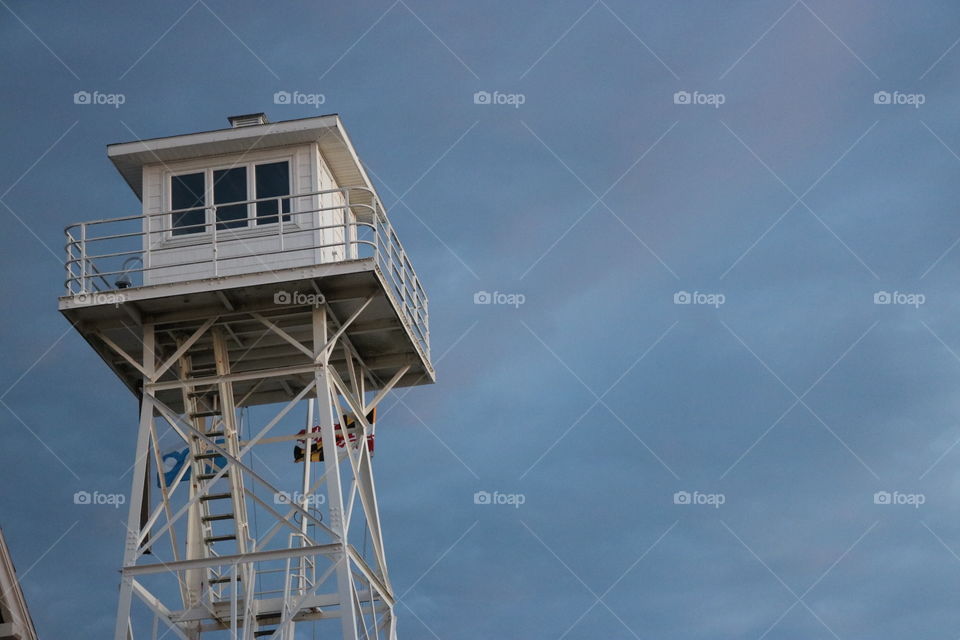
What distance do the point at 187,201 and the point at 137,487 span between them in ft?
21.1

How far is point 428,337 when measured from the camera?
4019 centimetres

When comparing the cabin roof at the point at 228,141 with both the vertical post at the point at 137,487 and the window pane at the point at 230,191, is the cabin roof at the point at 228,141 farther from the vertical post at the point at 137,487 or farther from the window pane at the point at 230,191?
the vertical post at the point at 137,487

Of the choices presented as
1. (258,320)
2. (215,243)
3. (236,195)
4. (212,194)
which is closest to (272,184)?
(236,195)

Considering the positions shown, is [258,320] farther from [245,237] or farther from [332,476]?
[332,476]

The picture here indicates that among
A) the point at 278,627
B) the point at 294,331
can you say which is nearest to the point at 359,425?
the point at 294,331

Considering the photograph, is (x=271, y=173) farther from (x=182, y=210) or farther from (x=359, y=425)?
(x=359, y=425)

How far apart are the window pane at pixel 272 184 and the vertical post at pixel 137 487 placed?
142 inches

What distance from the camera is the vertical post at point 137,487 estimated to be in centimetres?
3406

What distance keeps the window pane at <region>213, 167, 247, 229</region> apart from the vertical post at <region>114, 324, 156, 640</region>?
2.96m

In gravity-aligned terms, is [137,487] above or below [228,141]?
below

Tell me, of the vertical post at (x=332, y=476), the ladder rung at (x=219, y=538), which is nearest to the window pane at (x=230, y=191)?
the vertical post at (x=332, y=476)

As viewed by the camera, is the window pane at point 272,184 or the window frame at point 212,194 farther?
the window pane at point 272,184

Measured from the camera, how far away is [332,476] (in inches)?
1369

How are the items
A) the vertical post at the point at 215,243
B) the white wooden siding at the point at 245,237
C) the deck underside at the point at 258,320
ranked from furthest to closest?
the white wooden siding at the point at 245,237, the vertical post at the point at 215,243, the deck underside at the point at 258,320
